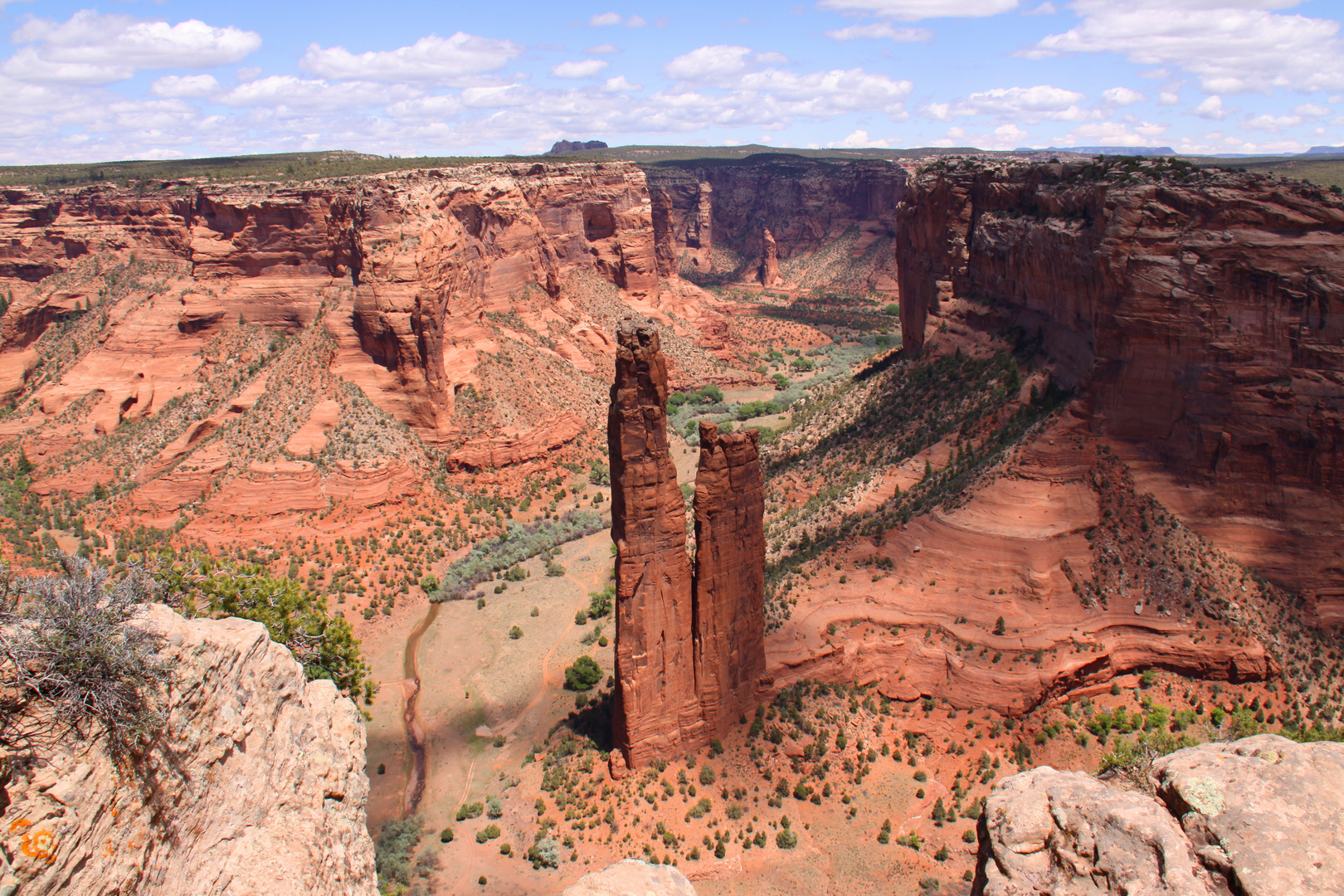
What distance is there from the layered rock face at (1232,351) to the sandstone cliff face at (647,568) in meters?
19.8

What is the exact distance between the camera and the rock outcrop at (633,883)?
34.3 ft

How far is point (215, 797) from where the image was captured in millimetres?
10930

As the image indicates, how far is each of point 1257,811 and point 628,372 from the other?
1833 cm

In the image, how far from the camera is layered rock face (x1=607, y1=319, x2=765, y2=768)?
24375 millimetres

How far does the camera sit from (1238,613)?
2825cm

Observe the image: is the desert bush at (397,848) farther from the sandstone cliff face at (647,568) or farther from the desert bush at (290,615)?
the sandstone cliff face at (647,568)

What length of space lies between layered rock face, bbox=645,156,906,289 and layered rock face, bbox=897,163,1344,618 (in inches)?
4075

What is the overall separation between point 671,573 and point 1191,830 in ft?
57.4

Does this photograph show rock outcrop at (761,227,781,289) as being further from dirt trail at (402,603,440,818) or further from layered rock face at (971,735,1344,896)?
layered rock face at (971,735,1344,896)

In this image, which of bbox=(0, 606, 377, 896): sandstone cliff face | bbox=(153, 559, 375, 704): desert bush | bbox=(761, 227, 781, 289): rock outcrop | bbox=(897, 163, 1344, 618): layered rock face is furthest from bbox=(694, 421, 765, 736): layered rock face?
bbox=(761, 227, 781, 289): rock outcrop

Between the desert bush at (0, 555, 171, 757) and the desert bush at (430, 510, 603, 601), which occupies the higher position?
the desert bush at (0, 555, 171, 757)

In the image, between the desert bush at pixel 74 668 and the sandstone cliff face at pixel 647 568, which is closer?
the desert bush at pixel 74 668

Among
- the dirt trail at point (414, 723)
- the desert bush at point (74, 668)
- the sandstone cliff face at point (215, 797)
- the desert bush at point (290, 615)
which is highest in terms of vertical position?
the desert bush at point (74, 668)

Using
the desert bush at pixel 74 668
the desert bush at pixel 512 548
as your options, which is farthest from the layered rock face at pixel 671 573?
the desert bush at pixel 512 548
